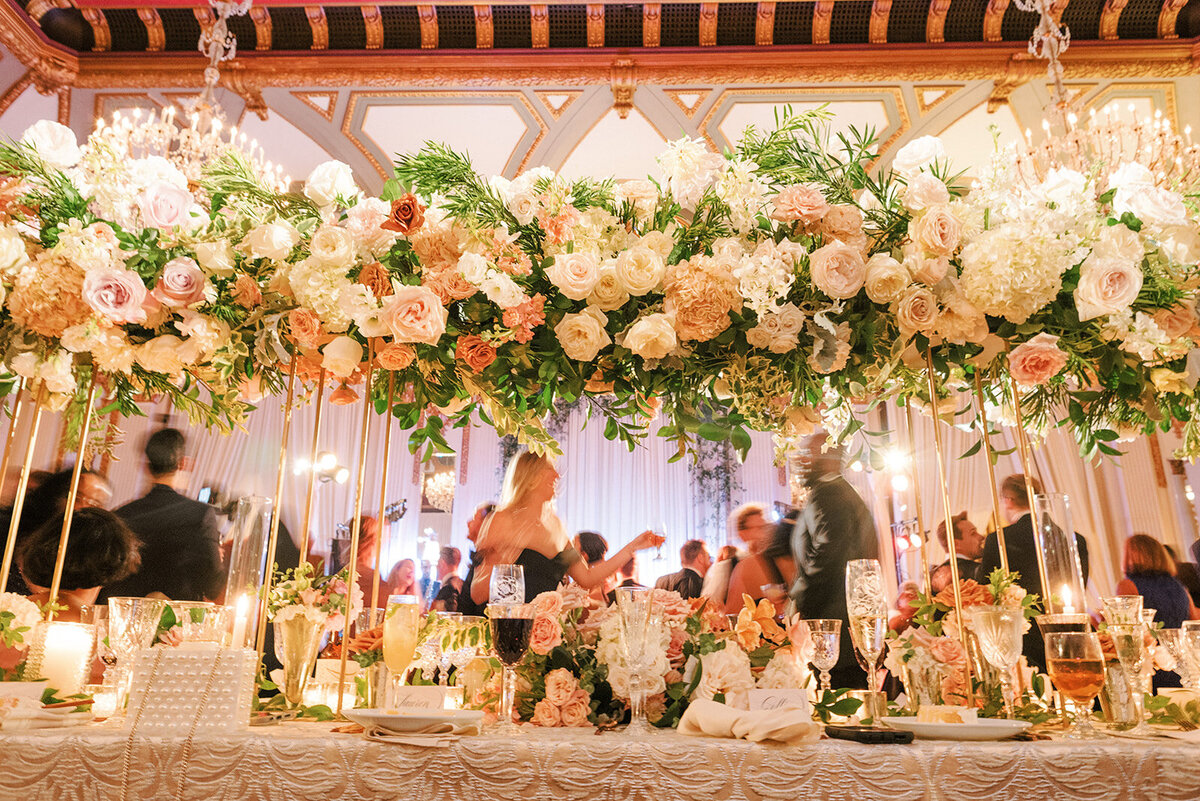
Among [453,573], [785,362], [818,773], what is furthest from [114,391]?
[453,573]

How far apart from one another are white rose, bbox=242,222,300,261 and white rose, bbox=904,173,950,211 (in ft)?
3.76

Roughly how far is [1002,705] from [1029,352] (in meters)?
0.63

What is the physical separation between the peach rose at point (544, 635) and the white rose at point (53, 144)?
1.32 meters

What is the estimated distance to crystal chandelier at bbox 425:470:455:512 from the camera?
20.6 feet

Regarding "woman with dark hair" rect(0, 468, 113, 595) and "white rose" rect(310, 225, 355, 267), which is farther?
"woman with dark hair" rect(0, 468, 113, 595)

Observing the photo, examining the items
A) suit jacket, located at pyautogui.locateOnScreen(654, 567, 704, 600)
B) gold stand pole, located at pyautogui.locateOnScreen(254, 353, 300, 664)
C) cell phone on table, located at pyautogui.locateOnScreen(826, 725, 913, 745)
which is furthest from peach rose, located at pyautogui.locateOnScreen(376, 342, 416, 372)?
suit jacket, located at pyautogui.locateOnScreen(654, 567, 704, 600)

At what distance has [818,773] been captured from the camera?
Result: 3.57ft

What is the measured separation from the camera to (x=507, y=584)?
1.55 meters

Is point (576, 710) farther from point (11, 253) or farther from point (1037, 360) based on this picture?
point (11, 253)

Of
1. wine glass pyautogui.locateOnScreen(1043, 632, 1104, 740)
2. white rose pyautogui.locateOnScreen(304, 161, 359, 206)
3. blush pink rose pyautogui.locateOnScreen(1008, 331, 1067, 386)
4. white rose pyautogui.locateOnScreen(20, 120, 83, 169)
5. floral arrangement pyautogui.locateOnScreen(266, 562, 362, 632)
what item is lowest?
wine glass pyautogui.locateOnScreen(1043, 632, 1104, 740)

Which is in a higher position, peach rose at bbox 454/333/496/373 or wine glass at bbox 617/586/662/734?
peach rose at bbox 454/333/496/373

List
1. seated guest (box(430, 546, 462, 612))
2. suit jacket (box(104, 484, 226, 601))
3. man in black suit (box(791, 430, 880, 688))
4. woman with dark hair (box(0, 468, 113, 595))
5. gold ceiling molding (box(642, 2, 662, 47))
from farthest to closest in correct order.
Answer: seated guest (box(430, 546, 462, 612))
suit jacket (box(104, 484, 226, 601))
man in black suit (box(791, 430, 880, 688))
gold ceiling molding (box(642, 2, 662, 47))
woman with dark hair (box(0, 468, 113, 595))

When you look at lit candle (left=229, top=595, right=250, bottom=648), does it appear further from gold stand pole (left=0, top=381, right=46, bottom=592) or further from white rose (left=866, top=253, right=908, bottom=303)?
white rose (left=866, top=253, right=908, bottom=303)

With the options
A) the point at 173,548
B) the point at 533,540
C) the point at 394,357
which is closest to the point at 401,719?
the point at 394,357
